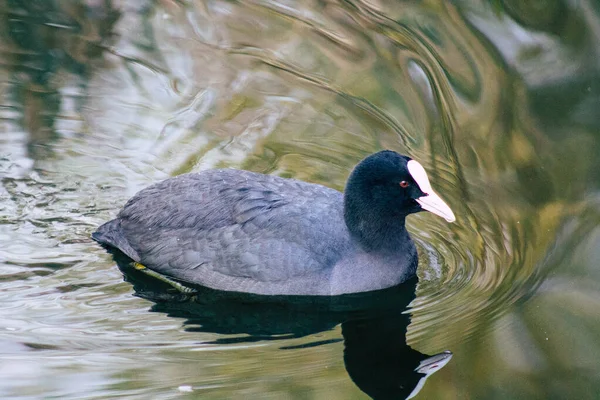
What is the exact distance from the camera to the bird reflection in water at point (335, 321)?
4762mm

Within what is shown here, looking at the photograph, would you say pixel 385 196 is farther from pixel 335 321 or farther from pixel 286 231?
pixel 335 321

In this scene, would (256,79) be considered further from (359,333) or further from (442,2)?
(359,333)

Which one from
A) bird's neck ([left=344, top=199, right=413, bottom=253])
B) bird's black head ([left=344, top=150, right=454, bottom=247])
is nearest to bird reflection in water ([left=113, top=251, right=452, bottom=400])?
bird's neck ([left=344, top=199, right=413, bottom=253])

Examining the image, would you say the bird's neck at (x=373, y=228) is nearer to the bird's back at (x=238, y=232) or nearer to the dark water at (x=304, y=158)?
the bird's back at (x=238, y=232)

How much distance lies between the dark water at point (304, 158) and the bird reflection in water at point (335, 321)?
0.04 metres

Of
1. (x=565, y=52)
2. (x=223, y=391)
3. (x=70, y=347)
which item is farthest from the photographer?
(x=565, y=52)

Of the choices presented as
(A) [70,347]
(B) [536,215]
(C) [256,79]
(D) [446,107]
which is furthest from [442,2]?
(A) [70,347]

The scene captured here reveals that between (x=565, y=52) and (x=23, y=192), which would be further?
(x=565, y=52)

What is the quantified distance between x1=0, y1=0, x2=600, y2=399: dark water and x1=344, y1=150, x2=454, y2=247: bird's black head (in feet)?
1.59

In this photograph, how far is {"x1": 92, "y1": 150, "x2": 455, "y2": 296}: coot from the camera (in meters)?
Answer: 5.68

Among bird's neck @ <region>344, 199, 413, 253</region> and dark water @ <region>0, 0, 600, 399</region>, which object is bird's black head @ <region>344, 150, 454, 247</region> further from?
dark water @ <region>0, 0, 600, 399</region>

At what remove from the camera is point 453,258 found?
19.8 feet

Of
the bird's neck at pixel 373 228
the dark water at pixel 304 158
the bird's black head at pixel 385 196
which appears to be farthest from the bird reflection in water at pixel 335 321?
the bird's black head at pixel 385 196

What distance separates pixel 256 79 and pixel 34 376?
13.8 ft
